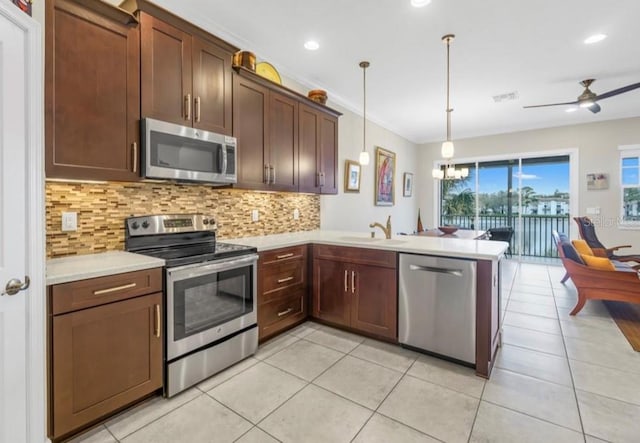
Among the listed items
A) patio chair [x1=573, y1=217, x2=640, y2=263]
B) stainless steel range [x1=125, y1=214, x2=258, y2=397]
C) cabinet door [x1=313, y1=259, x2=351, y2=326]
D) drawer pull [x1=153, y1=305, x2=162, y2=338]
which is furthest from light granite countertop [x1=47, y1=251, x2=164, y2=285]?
patio chair [x1=573, y1=217, x2=640, y2=263]

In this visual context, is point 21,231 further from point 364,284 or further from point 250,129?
point 364,284

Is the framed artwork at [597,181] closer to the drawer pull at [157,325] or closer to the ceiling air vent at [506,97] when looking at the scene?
the ceiling air vent at [506,97]

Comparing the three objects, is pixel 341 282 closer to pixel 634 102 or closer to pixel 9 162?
pixel 9 162

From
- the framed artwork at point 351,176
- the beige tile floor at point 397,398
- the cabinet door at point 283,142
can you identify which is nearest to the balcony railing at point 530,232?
the framed artwork at point 351,176

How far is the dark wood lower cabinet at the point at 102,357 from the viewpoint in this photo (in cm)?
152

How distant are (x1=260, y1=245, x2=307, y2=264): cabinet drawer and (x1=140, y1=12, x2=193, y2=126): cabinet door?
3.97ft

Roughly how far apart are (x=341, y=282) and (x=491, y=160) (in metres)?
5.57

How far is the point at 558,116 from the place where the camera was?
5.53m

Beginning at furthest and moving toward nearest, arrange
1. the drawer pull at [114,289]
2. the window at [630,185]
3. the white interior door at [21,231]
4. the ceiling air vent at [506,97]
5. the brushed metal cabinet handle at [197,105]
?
the window at [630,185] → the ceiling air vent at [506,97] → the brushed metal cabinet handle at [197,105] → the drawer pull at [114,289] → the white interior door at [21,231]

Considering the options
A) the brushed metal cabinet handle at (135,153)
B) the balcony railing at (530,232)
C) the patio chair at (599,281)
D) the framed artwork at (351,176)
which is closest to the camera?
the brushed metal cabinet handle at (135,153)

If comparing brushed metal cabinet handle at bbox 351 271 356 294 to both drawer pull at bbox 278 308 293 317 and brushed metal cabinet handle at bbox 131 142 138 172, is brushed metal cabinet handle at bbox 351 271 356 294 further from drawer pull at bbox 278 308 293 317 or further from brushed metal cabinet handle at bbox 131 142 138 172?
brushed metal cabinet handle at bbox 131 142 138 172

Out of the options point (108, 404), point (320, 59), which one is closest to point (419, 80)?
point (320, 59)

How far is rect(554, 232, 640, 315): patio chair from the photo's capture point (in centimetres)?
322

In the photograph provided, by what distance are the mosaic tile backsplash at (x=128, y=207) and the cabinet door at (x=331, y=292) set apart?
837 mm
